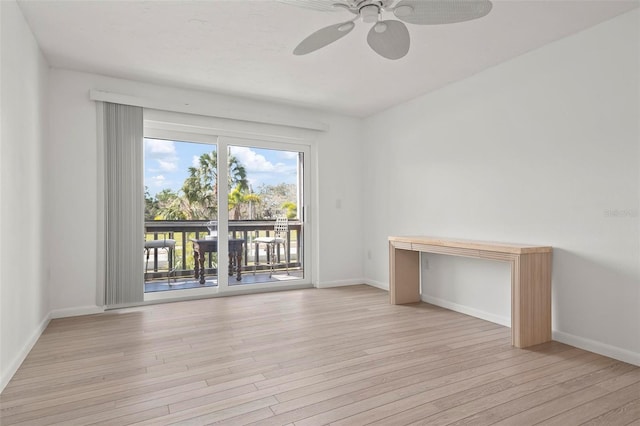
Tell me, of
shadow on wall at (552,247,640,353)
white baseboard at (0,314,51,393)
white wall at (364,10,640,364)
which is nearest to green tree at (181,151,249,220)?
white baseboard at (0,314,51,393)

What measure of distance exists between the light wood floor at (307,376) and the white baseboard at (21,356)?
52mm

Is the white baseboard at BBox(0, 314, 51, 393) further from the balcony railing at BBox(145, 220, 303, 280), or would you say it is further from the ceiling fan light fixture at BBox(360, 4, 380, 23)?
the ceiling fan light fixture at BBox(360, 4, 380, 23)

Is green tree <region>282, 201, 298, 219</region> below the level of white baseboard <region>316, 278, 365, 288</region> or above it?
above

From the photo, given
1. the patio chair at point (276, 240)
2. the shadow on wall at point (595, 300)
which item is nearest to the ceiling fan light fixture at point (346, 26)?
the shadow on wall at point (595, 300)

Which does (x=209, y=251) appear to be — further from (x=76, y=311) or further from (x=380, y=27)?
(x=380, y=27)

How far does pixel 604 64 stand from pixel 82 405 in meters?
4.04

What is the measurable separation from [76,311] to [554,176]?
4.59 metres

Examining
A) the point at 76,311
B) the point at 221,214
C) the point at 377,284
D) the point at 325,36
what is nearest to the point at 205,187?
the point at 221,214

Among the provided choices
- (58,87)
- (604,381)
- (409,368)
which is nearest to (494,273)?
(604,381)

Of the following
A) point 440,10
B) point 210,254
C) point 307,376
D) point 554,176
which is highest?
point 440,10

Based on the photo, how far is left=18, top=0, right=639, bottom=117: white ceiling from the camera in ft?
8.57

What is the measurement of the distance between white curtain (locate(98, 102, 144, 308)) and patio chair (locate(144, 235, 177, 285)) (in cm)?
30

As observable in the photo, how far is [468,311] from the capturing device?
381 centimetres

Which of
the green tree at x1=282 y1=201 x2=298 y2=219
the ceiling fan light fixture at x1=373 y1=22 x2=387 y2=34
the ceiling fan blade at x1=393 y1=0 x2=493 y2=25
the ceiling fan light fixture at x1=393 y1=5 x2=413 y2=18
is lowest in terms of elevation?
the green tree at x1=282 y1=201 x2=298 y2=219
